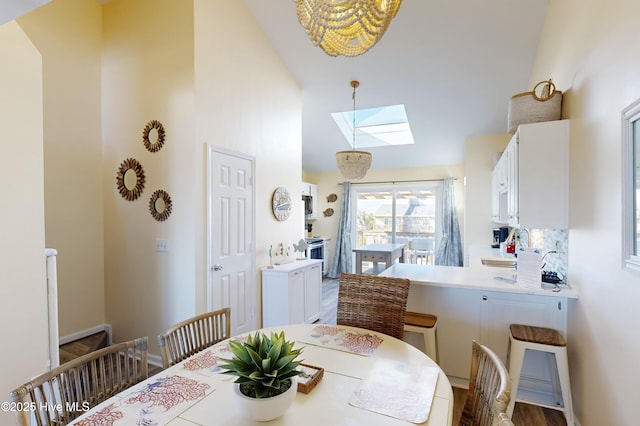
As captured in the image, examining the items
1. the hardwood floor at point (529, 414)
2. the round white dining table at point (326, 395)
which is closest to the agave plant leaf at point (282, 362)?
the round white dining table at point (326, 395)

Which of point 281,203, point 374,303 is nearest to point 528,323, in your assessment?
point 374,303

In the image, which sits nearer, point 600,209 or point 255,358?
point 255,358

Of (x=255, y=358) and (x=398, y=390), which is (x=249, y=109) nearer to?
(x=255, y=358)

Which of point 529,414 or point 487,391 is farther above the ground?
point 487,391

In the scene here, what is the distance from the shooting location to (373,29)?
4.48 ft

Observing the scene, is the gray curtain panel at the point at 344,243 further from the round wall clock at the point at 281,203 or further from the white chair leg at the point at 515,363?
the white chair leg at the point at 515,363

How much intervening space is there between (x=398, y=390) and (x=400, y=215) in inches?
218

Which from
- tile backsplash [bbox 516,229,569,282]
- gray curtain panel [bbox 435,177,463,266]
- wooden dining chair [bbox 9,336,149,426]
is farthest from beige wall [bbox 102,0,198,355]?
gray curtain panel [bbox 435,177,463,266]

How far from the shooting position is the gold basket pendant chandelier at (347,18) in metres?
1.27

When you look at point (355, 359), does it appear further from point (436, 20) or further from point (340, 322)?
point (436, 20)

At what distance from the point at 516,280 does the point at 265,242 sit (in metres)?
2.45

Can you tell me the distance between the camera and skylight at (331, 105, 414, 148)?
4983 mm

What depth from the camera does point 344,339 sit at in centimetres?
167

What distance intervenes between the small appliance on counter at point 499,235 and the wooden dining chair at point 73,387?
464cm
